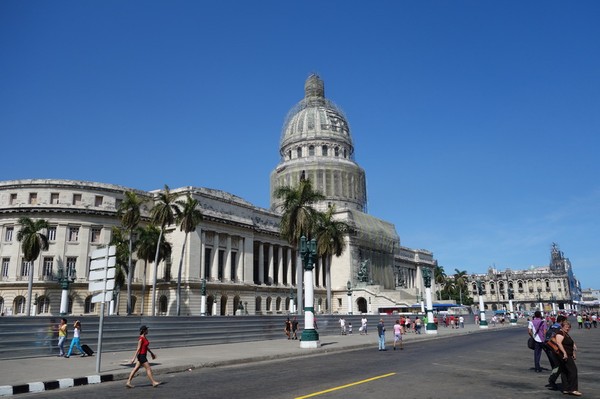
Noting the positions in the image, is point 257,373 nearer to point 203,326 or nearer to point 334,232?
point 203,326

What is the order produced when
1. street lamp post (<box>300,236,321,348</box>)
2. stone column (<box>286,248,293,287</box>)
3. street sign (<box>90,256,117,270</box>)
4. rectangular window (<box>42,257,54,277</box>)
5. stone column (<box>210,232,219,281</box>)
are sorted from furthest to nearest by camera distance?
stone column (<box>286,248,293,287</box>)
stone column (<box>210,232,219,281</box>)
rectangular window (<box>42,257,54,277</box>)
street lamp post (<box>300,236,321,348</box>)
street sign (<box>90,256,117,270</box>)

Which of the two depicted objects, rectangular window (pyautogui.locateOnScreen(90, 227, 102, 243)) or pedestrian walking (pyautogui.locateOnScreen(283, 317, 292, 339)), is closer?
pedestrian walking (pyautogui.locateOnScreen(283, 317, 292, 339))

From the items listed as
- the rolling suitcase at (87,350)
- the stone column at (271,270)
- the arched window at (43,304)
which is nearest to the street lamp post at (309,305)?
the rolling suitcase at (87,350)

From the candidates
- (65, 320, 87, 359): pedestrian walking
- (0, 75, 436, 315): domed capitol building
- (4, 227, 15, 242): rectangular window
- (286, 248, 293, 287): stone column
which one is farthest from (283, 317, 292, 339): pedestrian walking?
(286, 248, 293, 287): stone column

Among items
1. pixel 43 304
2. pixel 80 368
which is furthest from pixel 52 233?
pixel 80 368

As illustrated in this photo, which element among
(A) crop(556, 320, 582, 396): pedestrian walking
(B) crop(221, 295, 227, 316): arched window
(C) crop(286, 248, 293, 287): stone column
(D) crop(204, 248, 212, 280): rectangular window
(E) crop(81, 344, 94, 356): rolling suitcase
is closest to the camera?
(A) crop(556, 320, 582, 396): pedestrian walking

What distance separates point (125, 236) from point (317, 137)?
56804mm

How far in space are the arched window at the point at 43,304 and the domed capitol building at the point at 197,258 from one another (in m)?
0.11

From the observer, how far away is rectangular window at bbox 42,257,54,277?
54.6m

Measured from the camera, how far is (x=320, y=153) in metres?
105

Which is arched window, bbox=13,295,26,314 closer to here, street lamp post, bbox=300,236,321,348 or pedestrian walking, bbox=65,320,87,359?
pedestrian walking, bbox=65,320,87,359

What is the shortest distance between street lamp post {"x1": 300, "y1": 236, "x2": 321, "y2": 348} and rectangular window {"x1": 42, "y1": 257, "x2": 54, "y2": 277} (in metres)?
37.9

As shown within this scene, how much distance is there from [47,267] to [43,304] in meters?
4.06

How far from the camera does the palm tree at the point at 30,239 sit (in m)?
49.9
